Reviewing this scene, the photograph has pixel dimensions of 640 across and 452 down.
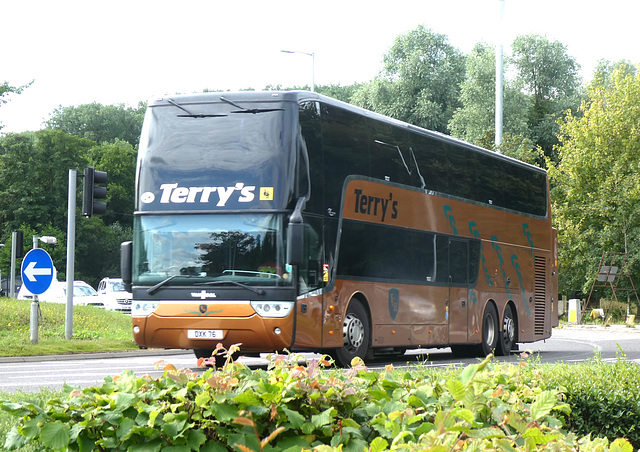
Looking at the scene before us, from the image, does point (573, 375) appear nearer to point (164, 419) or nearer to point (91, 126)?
point (164, 419)

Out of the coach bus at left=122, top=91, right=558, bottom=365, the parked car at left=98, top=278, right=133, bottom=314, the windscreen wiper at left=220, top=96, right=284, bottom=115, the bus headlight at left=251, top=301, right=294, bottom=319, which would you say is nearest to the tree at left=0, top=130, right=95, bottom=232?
the parked car at left=98, top=278, right=133, bottom=314

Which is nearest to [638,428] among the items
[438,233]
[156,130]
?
[156,130]

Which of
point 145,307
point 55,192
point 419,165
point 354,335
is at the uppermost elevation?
point 55,192

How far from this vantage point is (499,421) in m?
3.61

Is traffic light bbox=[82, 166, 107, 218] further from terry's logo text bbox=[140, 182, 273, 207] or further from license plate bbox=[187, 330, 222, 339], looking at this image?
license plate bbox=[187, 330, 222, 339]

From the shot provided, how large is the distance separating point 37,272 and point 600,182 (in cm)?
3491

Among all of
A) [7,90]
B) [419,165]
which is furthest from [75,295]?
[419,165]

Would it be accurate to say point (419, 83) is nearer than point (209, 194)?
No

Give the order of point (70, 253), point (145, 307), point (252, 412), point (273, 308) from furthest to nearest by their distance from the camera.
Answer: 1. point (70, 253)
2. point (145, 307)
3. point (273, 308)
4. point (252, 412)

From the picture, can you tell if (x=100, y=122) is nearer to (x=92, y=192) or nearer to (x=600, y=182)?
(x=600, y=182)

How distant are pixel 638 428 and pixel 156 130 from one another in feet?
31.6

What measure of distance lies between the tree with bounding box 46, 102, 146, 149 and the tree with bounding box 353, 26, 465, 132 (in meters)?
30.6

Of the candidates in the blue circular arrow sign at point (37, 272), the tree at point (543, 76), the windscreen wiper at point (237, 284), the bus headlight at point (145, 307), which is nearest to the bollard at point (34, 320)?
the blue circular arrow sign at point (37, 272)

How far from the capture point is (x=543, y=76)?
212 feet
